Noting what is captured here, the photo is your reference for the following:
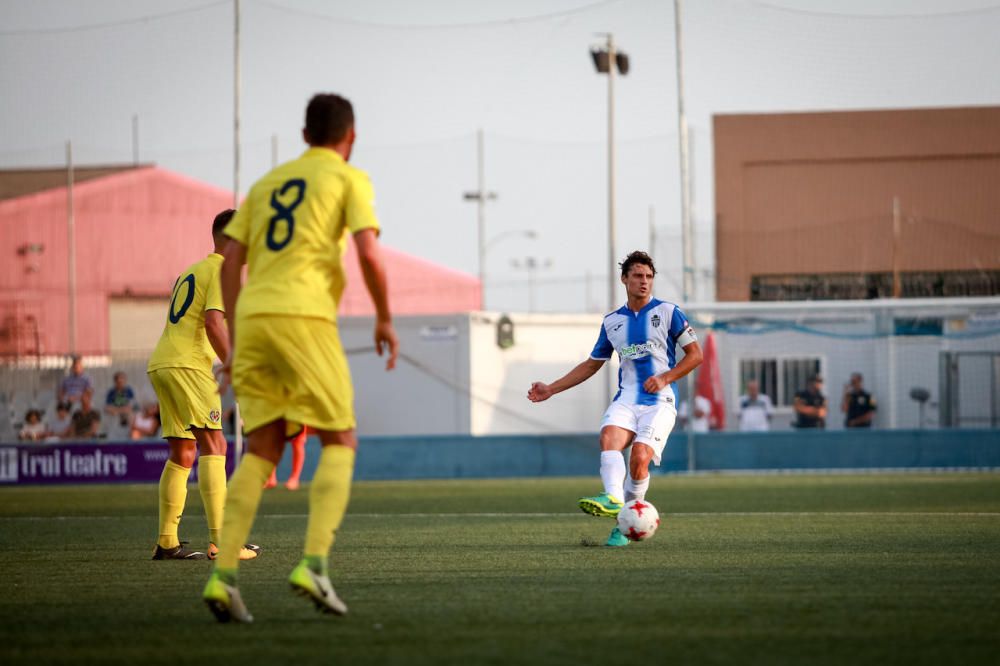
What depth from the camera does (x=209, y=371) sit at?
31.5 ft

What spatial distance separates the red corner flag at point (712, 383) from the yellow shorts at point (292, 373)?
2108 centimetres

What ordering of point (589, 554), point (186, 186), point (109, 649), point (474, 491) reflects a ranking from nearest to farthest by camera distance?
1. point (109, 649)
2. point (589, 554)
3. point (474, 491)
4. point (186, 186)

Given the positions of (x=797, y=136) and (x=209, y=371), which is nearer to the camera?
(x=209, y=371)

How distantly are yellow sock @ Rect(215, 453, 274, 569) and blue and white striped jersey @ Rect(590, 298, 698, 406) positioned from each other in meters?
4.56

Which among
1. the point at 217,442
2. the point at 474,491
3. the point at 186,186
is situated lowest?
the point at 474,491

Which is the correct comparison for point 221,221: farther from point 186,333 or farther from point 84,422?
point 84,422

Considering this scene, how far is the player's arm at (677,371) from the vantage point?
10000 mm

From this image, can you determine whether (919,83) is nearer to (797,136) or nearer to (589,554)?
(797,136)

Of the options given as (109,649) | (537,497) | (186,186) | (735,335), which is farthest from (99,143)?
(109,649)

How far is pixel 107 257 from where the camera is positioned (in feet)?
124

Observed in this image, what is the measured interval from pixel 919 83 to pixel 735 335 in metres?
5.97

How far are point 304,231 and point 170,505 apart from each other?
3.81 metres

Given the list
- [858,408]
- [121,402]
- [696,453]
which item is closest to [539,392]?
[696,453]

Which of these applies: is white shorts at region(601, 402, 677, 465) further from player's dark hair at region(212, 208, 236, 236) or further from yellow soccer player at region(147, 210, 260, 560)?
player's dark hair at region(212, 208, 236, 236)
